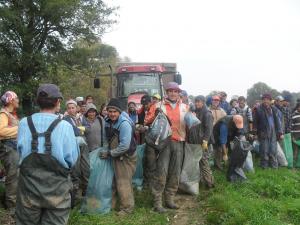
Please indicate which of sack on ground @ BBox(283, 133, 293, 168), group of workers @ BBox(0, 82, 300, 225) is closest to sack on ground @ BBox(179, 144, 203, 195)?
group of workers @ BBox(0, 82, 300, 225)

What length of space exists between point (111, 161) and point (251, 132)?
469 centimetres

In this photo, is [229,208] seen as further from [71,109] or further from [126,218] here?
[71,109]

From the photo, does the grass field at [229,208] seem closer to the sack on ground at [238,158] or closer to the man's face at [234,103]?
the sack on ground at [238,158]

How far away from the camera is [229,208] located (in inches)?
246

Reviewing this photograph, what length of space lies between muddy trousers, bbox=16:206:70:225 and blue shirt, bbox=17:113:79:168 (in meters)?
0.45

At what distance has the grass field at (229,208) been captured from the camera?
19.7ft

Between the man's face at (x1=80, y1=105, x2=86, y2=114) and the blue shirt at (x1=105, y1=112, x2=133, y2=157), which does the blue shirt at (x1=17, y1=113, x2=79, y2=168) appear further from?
the man's face at (x1=80, y1=105, x2=86, y2=114)

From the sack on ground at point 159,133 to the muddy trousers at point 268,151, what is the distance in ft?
12.5

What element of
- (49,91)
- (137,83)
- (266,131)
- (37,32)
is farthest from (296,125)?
(37,32)

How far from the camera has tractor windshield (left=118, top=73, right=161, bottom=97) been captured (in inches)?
496

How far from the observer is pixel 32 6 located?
679 inches

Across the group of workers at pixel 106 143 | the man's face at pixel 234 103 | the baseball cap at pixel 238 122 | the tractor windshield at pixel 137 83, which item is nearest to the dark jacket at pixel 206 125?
the group of workers at pixel 106 143

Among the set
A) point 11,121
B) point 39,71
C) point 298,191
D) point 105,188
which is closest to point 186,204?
point 105,188

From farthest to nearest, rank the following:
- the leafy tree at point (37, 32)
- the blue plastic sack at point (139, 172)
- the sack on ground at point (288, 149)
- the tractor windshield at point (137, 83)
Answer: the leafy tree at point (37, 32) → the tractor windshield at point (137, 83) → the sack on ground at point (288, 149) → the blue plastic sack at point (139, 172)
